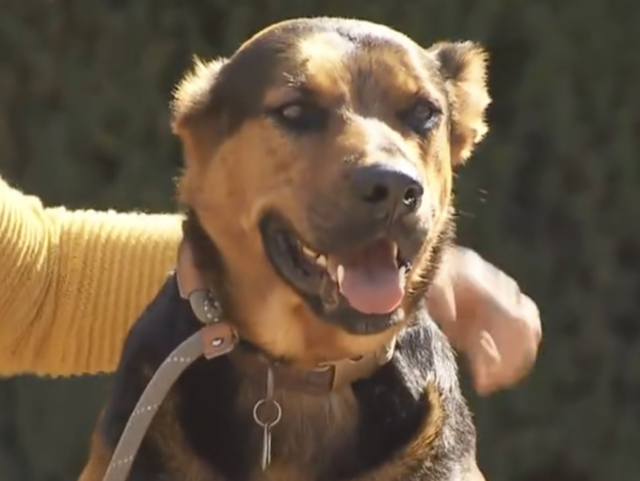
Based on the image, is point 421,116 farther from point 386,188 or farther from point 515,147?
point 515,147

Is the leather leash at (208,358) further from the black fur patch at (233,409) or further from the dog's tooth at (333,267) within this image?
the dog's tooth at (333,267)

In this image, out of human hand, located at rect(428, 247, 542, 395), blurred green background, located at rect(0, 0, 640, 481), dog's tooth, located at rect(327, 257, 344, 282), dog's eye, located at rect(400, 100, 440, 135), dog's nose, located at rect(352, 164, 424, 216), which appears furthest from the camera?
blurred green background, located at rect(0, 0, 640, 481)

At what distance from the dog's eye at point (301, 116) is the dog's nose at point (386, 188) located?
0.57 ft

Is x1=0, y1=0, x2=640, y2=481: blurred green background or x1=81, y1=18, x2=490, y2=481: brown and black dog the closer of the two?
x1=81, y1=18, x2=490, y2=481: brown and black dog

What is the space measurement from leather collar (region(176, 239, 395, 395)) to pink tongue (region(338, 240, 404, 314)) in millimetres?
145

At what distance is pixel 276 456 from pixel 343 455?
109mm

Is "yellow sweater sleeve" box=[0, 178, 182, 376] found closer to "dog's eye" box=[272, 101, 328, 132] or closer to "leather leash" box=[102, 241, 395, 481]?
"leather leash" box=[102, 241, 395, 481]

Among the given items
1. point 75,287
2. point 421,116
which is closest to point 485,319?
point 421,116

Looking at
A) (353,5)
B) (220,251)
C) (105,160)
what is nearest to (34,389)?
(105,160)

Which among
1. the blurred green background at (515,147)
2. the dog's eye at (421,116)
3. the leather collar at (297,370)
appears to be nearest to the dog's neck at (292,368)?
the leather collar at (297,370)

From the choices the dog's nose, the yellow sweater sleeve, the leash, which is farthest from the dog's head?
the yellow sweater sleeve

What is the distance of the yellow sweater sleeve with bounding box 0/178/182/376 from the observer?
11.0 ft

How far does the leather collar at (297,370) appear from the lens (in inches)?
112

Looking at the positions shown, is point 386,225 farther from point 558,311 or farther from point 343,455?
point 558,311
